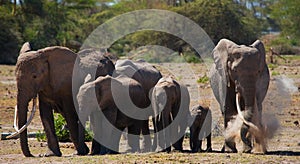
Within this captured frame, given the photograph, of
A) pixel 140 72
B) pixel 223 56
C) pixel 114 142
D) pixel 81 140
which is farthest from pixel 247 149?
pixel 140 72

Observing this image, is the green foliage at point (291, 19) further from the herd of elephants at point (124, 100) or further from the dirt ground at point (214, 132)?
the herd of elephants at point (124, 100)

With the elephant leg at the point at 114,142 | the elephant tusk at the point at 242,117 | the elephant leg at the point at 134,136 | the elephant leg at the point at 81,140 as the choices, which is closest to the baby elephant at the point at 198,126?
the elephant leg at the point at 134,136

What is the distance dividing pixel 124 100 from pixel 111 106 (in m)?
0.48

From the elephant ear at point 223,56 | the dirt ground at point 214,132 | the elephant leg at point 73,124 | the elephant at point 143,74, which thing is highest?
the elephant ear at point 223,56

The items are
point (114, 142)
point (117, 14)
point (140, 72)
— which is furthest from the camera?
point (117, 14)

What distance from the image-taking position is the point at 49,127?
1315 centimetres

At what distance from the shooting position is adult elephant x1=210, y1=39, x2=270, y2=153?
12195 mm

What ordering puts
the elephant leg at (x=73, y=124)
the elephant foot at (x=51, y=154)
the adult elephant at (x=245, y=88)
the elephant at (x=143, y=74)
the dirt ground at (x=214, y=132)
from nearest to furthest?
the dirt ground at (x=214, y=132)
the adult elephant at (x=245, y=88)
the elephant foot at (x=51, y=154)
the elephant leg at (x=73, y=124)
the elephant at (x=143, y=74)

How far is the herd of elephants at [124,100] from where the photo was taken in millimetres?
12414

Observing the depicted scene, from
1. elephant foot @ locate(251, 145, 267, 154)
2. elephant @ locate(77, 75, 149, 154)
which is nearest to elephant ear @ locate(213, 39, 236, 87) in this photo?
elephant foot @ locate(251, 145, 267, 154)

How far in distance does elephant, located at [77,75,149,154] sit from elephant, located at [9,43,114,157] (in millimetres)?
460

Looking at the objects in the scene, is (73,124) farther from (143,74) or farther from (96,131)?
(143,74)

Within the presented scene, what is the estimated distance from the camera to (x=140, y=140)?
15125 millimetres

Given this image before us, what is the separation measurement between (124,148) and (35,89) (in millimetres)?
2430
